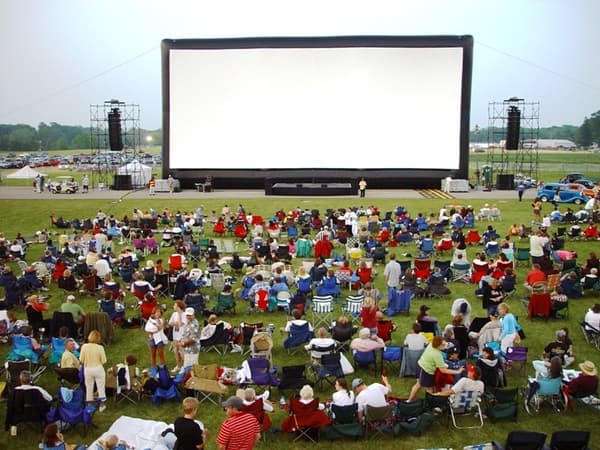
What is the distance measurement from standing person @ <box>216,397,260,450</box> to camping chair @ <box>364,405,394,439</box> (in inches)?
73.4

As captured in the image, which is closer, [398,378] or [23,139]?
[398,378]

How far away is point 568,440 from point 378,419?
216 centimetres

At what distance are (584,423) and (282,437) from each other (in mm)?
3988

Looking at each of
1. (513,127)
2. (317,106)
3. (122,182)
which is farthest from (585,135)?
(122,182)

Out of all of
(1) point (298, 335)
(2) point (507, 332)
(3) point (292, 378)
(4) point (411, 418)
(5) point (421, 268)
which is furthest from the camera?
(5) point (421, 268)

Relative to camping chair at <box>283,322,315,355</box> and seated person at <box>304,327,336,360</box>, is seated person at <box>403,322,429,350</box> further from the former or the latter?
camping chair at <box>283,322,315,355</box>

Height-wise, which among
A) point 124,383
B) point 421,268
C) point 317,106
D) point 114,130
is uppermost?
point 317,106

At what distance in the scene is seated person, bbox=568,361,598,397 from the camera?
7902mm

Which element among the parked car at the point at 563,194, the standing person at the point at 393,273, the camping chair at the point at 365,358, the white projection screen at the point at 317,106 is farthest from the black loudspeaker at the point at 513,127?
the camping chair at the point at 365,358

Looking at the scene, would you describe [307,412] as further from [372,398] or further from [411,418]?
[411,418]

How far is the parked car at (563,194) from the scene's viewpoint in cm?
2844

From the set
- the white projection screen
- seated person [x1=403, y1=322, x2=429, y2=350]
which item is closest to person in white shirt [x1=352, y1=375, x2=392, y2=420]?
seated person [x1=403, y1=322, x2=429, y2=350]

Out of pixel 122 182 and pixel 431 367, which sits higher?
pixel 122 182

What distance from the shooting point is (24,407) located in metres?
7.52
